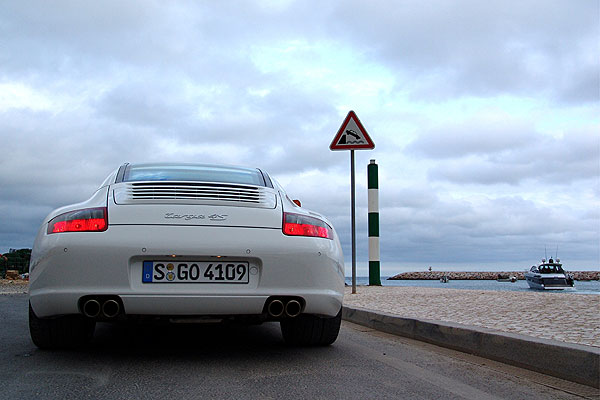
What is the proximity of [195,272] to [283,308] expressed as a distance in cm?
64

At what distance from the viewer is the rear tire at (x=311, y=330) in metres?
4.75

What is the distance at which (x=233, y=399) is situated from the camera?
124 inches

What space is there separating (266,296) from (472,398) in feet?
4.64

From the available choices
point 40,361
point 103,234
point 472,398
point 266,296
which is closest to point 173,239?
point 103,234

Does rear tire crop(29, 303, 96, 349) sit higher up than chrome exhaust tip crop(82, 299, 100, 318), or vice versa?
chrome exhaust tip crop(82, 299, 100, 318)

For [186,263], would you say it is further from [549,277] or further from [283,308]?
[549,277]

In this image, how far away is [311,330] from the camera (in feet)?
15.7

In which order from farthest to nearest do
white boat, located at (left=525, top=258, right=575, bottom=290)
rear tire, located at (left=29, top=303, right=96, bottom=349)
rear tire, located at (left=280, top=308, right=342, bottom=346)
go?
white boat, located at (left=525, top=258, right=575, bottom=290), rear tire, located at (left=280, top=308, right=342, bottom=346), rear tire, located at (left=29, top=303, right=96, bottom=349)

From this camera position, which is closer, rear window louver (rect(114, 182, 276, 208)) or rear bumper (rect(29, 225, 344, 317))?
rear bumper (rect(29, 225, 344, 317))

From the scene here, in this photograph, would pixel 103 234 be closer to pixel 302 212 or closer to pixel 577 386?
pixel 302 212

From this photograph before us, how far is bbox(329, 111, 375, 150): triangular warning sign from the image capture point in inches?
417

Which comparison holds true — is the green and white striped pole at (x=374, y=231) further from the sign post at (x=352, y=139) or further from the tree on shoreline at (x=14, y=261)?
the tree on shoreline at (x=14, y=261)

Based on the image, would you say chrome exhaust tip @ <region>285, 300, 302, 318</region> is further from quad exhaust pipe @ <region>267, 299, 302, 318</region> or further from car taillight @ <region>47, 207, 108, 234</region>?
car taillight @ <region>47, 207, 108, 234</region>

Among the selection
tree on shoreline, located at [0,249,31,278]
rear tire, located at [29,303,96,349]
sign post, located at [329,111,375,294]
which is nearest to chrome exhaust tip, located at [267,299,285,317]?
rear tire, located at [29,303,96,349]
